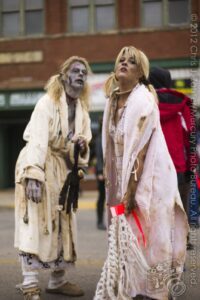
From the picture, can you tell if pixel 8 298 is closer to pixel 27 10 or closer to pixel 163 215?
pixel 163 215

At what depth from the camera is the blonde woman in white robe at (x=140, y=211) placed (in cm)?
370

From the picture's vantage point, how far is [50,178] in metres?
4.57

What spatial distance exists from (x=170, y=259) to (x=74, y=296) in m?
1.26

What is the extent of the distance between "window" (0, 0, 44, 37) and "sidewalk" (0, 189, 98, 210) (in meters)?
5.68

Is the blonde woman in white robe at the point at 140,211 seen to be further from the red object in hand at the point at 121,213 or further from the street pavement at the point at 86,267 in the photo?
the street pavement at the point at 86,267

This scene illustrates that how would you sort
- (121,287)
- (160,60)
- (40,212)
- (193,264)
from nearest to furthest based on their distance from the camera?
(121,287)
(40,212)
(193,264)
(160,60)

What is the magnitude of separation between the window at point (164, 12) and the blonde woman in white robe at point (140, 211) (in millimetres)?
15450

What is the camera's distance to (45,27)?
63.7 ft

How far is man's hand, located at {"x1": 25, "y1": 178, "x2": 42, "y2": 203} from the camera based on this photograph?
4312 mm

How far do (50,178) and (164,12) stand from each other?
50.2 feet

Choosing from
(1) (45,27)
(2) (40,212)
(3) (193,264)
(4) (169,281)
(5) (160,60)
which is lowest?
(3) (193,264)

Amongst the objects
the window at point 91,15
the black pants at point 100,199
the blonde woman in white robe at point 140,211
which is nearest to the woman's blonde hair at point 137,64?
the blonde woman in white robe at point 140,211

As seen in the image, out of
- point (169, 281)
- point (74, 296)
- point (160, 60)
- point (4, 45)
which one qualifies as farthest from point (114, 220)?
point (4, 45)

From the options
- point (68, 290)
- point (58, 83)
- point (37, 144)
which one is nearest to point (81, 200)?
point (68, 290)
